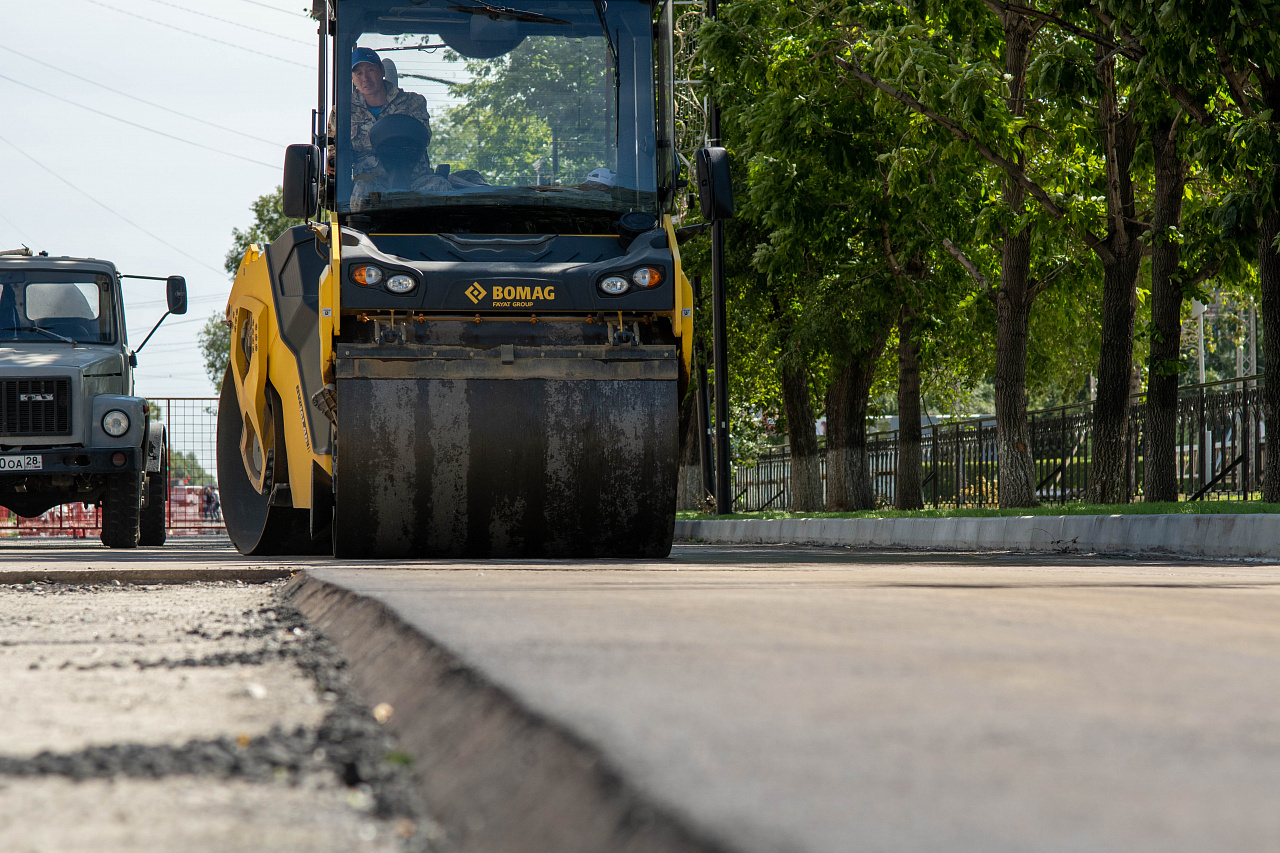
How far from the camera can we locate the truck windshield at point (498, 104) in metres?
9.77

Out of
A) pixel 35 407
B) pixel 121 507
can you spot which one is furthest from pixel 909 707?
pixel 121 507

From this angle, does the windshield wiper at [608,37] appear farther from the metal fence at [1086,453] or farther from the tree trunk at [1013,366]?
the metal fence at [1086,453]

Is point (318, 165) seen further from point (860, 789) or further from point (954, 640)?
point (860, 789)

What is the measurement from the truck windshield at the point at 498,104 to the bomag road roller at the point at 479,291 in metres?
0.01

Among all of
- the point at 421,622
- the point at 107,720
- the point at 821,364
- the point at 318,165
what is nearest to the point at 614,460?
the point at 318,165

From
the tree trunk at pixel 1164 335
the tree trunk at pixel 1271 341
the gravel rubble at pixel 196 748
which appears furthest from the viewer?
the tree trunk at pixel 1164 335

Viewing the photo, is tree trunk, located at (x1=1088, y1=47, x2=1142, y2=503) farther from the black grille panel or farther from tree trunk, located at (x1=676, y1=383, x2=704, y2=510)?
tree trunk, located at (x1=676, y1=383, x2=704, y2=510)

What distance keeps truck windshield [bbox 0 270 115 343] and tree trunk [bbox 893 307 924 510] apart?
1253cm

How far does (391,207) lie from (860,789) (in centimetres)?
838

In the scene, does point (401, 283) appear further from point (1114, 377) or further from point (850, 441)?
point (850, 441)

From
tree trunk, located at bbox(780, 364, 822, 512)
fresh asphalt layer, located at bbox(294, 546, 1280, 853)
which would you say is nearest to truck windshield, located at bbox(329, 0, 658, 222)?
fresh asphalt layer, located at bbox(294, 546, 1280, 853)

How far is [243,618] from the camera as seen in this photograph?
4.97m

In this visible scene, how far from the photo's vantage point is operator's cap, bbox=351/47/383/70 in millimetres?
9891

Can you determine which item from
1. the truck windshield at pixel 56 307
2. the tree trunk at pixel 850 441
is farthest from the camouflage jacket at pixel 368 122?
the tree trunk at pixel 850 441
